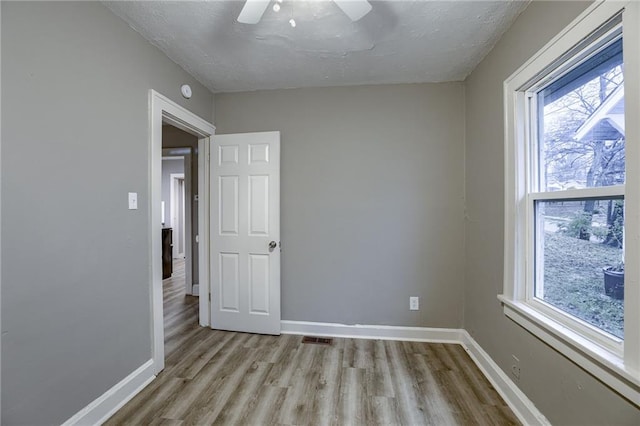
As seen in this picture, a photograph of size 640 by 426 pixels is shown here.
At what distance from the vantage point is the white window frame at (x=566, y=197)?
3.13ft

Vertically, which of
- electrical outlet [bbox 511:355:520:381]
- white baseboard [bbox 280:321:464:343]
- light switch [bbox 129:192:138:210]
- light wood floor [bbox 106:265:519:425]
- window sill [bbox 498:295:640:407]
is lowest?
light wood floor [bbox 106:265:519:425]

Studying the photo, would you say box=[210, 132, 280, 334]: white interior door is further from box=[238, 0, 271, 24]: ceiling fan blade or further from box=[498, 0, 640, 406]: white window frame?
box=[498, 0, 640, 406]: white window frame

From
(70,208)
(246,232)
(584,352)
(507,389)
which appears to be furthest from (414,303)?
(70,208)

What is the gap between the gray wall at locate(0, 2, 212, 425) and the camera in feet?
3.84

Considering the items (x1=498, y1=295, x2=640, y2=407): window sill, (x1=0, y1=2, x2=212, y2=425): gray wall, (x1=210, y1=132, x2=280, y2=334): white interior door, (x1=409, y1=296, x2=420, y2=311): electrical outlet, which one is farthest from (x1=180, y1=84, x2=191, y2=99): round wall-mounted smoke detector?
(x1=498, y1=295, x2=640, y2=407): window sill

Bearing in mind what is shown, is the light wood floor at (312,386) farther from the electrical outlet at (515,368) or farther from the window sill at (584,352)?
the window sill at (584,352)

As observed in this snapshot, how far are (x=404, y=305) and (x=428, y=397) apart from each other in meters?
0.88

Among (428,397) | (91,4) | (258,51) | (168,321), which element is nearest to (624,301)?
(428,397)

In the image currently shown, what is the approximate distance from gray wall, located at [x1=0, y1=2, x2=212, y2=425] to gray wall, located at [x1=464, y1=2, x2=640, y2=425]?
2.57 metres

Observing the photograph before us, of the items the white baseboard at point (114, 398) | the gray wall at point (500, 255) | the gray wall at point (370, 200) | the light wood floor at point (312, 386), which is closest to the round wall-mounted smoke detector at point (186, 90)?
the gray wall at point (370, 200)

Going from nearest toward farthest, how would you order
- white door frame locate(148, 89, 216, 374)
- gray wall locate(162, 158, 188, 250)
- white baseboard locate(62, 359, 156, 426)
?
1. white baseboard locate(62, 359, 156, 426)
2. white door frame locate(148, 89, 216, 374)
3. gray wall locate(162, 158, 188, 250)

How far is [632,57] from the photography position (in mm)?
958

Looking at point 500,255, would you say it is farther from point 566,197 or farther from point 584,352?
point 584,352

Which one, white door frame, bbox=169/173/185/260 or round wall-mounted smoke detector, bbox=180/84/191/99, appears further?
white door frame, bbox=169/173/185/260
